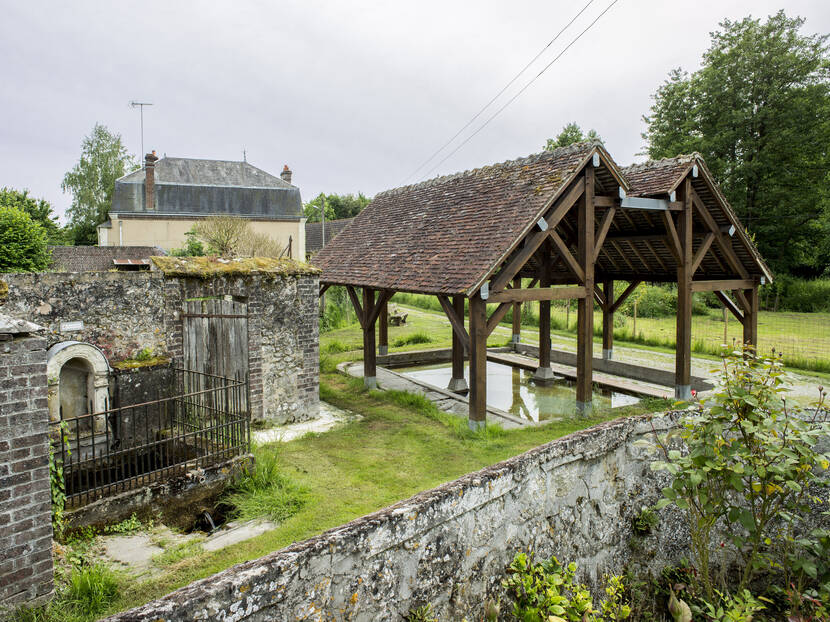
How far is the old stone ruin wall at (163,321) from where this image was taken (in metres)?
6.48

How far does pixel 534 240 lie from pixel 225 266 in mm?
4835

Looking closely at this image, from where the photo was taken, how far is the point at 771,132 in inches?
1025

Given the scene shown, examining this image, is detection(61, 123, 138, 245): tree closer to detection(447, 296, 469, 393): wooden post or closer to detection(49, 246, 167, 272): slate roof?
detection(49, 246, 167, 272): slate roof

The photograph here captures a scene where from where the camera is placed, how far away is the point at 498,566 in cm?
313

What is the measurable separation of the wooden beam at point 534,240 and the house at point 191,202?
74.5 ft

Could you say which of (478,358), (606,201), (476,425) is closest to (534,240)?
(606,201)

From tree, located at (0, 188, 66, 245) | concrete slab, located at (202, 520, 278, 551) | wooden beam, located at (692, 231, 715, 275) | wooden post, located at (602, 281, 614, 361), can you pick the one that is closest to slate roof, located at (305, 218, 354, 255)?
tree, located at (0, 188, 66, 245)

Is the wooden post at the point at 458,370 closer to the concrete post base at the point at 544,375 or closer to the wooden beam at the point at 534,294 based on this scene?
the concrete post base at the point at 544,375

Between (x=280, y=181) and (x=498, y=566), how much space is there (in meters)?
33.1

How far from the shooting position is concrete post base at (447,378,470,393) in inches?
459

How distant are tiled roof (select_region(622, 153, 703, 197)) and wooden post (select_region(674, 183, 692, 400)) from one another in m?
0.30

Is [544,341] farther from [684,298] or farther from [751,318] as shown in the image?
[751,318]

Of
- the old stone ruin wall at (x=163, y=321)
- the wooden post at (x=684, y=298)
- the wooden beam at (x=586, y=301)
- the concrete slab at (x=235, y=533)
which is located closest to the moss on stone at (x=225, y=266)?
the old stone ruin wall at (x=163, y=321)

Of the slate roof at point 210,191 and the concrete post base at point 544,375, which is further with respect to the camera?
the slate roof at point 210,191
